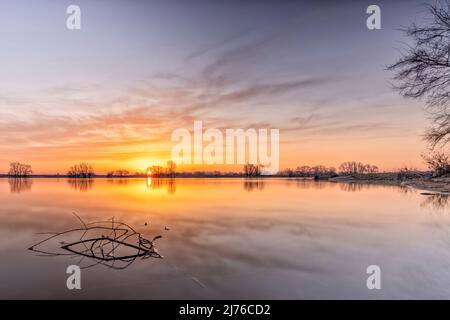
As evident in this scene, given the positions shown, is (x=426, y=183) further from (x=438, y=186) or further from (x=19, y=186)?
(x=19, y=186)

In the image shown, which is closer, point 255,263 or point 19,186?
point 255,263

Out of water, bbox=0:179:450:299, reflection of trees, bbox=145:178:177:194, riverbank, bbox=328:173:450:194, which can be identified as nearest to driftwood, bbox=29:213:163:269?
water, bbox=0:179:450:299

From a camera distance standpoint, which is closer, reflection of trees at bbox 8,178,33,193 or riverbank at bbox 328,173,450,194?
riverbank at bbox 328,173,450,194

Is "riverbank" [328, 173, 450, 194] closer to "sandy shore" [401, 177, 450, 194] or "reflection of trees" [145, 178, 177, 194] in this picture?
"sandy shore" [401, 177, 450, 194]

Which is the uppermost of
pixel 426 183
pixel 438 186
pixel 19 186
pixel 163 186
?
pixel 438 186

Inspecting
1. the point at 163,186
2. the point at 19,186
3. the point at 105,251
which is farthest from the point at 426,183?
the point at 19,186

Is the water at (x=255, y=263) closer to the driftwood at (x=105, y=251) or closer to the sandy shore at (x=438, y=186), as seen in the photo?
the driftwood at (x=105, y=251)

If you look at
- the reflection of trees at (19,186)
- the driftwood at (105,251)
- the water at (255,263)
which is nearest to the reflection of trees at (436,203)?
the water at (255,263)

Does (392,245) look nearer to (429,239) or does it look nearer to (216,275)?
(429,239)

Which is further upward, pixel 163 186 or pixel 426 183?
pixel 426 183

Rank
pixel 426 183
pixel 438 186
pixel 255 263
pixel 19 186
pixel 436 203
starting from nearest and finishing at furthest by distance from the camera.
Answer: pixel 255 263
pixel 436 203
pixel 438 186
pixel 426 183
pixel 19 186

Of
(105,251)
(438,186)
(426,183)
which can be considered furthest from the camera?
(426,183)

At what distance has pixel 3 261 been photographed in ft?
15.8
